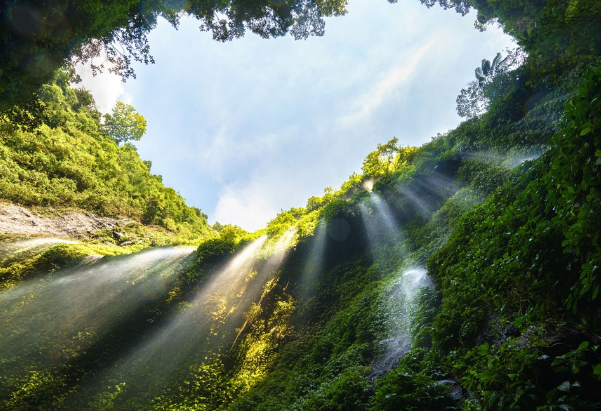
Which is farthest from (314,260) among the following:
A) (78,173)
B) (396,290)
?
(78,173)

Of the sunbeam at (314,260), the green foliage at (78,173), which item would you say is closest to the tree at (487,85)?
the sunbeam at (314,260)

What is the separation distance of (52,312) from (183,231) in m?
18.4

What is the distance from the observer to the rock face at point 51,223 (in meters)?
15.8

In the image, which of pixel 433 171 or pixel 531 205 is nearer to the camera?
pixel 531 205

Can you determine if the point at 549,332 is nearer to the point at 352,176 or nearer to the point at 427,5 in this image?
the point at 352,176

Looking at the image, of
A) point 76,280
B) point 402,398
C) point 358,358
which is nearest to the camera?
point 402,398

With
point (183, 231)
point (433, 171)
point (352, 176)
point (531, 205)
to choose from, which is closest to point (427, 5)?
point (352, 176)

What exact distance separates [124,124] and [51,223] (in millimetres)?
27617

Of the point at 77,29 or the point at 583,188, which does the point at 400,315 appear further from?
the point at 77,29

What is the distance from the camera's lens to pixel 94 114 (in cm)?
3753

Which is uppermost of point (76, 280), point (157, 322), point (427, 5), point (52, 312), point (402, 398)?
point (427, 5)

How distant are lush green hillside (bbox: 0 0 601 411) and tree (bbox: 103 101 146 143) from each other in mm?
19763

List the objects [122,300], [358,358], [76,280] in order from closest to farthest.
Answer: [358,358] → [122,300] → [76,280]

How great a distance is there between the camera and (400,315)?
7.59 m
